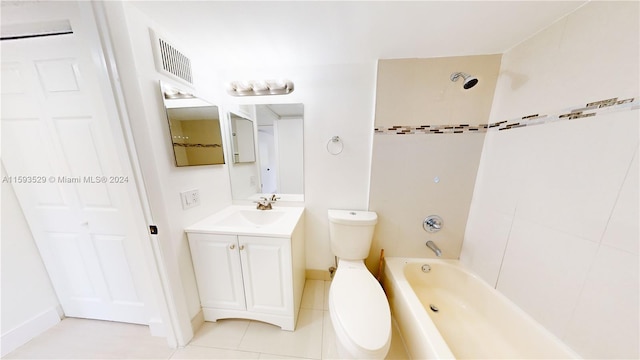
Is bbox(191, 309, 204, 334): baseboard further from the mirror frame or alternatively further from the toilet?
the toilet

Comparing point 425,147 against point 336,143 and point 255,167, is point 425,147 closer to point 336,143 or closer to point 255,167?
point 336,143

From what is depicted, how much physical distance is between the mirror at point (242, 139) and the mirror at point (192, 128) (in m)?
0.15

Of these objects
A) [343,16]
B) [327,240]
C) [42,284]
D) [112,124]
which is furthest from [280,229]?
[42,284]

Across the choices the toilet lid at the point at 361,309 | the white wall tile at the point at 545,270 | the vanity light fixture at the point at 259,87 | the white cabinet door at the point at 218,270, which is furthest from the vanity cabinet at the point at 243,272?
the white wall tile at the point at 545,270

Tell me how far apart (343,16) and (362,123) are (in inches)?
27.4

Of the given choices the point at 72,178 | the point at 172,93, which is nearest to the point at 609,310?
the point at 172,93

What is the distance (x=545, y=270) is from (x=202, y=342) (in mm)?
2178

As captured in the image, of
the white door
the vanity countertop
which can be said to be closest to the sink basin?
the vanity countertop

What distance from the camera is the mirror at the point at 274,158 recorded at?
4.97ft

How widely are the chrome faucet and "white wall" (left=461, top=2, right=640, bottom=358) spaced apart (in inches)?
68.7

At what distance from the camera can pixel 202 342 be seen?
1196mm

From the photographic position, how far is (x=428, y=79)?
4.17 ft

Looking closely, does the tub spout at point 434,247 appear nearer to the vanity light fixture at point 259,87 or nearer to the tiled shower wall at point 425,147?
the tiled shower wall at point 425,147

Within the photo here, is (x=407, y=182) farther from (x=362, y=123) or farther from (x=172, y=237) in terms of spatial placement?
(x=172, y=237)
